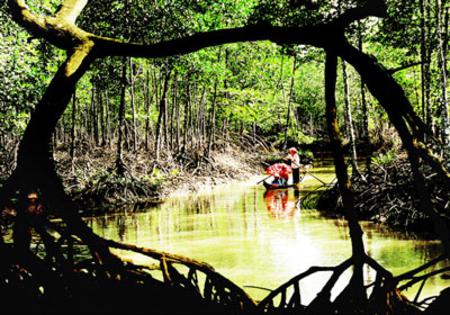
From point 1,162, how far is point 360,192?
10701mm

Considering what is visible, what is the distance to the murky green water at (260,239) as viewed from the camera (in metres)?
5.48

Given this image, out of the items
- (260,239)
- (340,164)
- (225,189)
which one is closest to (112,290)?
(340,164)

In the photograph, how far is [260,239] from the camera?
24.2ft

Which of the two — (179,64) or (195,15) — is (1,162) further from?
(195,15)

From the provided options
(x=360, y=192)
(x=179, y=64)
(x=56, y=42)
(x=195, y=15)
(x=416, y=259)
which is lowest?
(x=416, y=259)

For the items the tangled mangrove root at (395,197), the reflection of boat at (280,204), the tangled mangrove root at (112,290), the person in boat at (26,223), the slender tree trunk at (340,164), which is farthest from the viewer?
the reflection of boat at (280,204)

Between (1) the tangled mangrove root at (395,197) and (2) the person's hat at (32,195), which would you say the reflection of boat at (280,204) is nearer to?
(1) the tangled mangrove root at (395,197)

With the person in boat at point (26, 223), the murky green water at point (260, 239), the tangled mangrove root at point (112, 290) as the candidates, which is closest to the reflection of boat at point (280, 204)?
the murky green water at point (260, 239)

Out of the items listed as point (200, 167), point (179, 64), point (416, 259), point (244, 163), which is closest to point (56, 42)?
point (416, 259)

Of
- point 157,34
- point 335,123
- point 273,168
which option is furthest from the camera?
point 273,168

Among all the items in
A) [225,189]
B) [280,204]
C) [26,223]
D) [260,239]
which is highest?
[26,223]

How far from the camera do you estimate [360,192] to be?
9664 mm

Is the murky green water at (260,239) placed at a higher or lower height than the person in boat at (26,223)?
lower

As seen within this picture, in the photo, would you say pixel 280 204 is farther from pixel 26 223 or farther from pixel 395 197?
pixel 26 223
